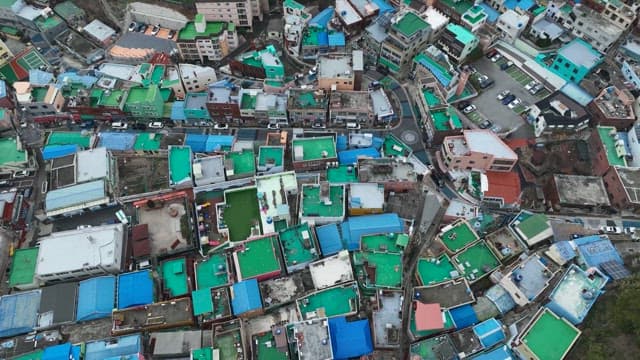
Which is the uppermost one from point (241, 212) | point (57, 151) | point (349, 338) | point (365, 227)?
point (365, 227)

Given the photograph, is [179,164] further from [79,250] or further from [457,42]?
[457,42]

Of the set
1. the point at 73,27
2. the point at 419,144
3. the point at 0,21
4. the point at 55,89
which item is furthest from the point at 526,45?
the point at 0,21

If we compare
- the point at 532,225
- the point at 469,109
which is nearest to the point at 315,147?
the point at 469,109

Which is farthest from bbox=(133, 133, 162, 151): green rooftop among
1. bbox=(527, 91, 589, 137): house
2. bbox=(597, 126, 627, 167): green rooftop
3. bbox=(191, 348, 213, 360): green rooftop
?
bbox=(597, 126, 627, 167): green rooftop

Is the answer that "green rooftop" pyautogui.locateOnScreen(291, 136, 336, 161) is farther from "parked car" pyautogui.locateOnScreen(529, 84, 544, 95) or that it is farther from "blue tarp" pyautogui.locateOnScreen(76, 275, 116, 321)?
"parked car" pyautogui.locateOnScreen(529, 84, 544, 95)

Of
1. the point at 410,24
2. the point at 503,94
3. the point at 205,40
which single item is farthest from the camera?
the point at 205,40

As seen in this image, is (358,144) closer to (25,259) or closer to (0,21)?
(25,259)

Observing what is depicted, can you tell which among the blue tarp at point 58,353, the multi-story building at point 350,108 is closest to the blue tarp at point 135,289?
the blue tarp at point 58,353

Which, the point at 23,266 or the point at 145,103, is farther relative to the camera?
the point at 145,103
